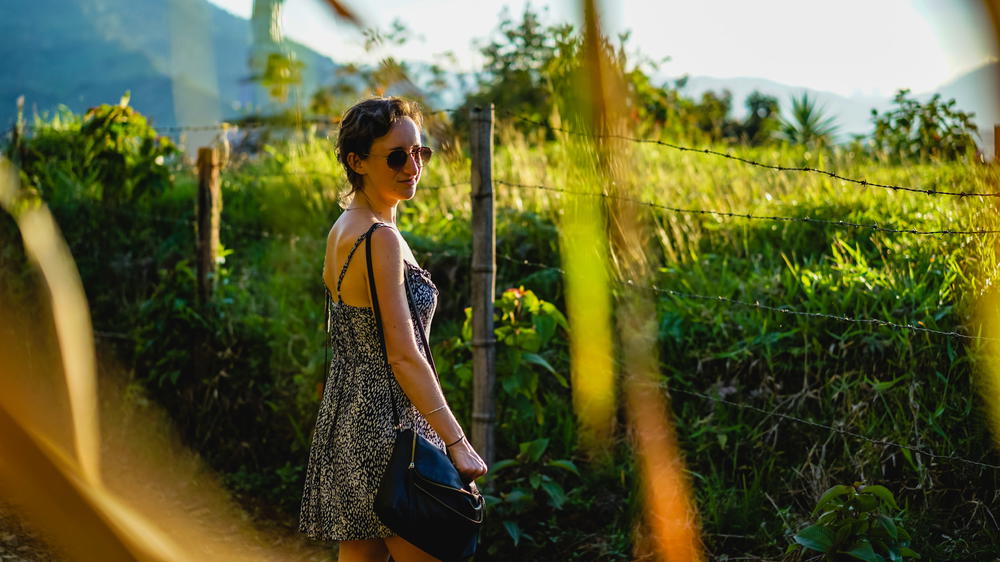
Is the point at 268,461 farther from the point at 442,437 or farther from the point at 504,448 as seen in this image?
the point at 442,437

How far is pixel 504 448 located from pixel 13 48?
51990mm

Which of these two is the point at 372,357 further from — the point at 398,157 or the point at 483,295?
the point at 483,295

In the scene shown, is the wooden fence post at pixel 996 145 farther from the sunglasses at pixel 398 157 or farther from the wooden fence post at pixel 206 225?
the wooden fence post at pixel 206 225

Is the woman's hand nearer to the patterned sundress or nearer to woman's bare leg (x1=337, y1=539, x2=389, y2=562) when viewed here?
the patterned sundress

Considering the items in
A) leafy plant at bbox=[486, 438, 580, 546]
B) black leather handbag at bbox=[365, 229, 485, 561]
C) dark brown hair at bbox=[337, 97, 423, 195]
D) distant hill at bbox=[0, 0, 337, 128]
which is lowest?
leafy plant at bbox=[486, 438, 580, 546]

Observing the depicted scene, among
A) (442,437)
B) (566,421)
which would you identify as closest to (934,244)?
(566,421)

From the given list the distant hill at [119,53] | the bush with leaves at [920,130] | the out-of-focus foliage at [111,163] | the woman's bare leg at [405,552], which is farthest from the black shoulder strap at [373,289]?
the distant hill at [119,53]

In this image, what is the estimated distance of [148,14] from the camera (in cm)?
6075

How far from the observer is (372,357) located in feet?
8.35

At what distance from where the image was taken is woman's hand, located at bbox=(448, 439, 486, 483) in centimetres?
240

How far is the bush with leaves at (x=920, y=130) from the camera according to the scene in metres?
6.94

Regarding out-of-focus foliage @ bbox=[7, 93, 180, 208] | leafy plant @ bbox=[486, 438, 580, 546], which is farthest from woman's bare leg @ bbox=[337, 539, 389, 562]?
out-of-focus foliage @ bbox=[7, 93, 180, 208]

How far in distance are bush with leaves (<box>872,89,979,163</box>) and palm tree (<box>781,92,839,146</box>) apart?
3.24 meters

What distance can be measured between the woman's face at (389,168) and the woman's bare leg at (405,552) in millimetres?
942
